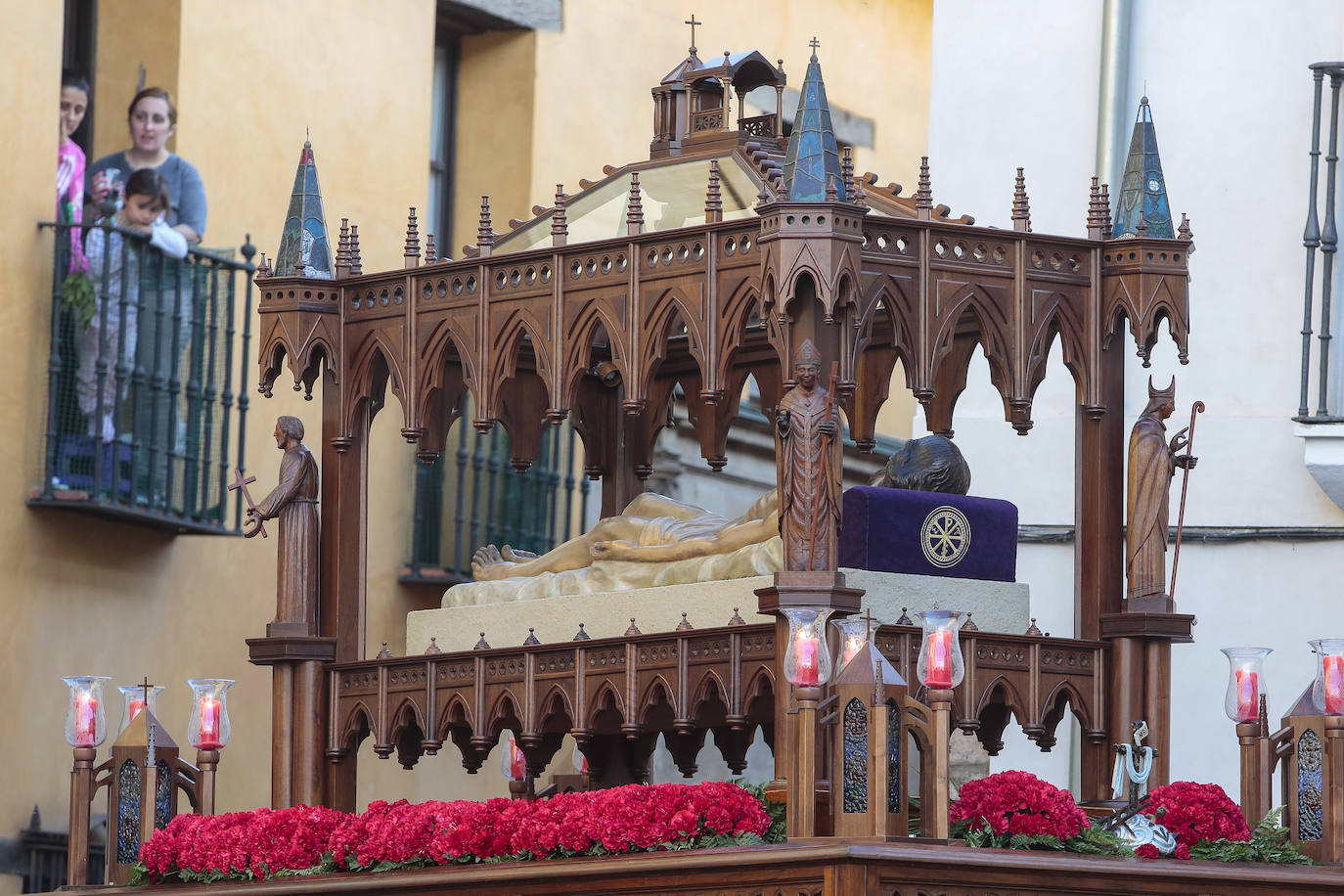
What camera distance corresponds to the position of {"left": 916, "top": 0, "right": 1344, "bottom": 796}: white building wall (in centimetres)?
1596

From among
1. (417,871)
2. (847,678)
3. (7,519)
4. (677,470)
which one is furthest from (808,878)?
(677,470)

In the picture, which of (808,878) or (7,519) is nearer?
(808,878)

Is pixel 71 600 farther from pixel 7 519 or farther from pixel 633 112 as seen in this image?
pixel 633 112

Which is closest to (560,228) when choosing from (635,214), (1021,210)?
(635,214)

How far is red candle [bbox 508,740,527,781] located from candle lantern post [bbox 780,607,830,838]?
10.7ft

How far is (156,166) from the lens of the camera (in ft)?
53.8

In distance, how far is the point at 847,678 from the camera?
10500mm

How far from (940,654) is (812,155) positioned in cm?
208

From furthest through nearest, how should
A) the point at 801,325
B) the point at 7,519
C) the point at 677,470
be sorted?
the point at 677,470 → the point at 7,519 → the point at 801,325

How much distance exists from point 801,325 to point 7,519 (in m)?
5.67

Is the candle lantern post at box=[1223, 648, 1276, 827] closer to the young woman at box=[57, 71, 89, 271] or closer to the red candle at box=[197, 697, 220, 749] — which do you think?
the red candle at box=[197, 697, 220, 749]

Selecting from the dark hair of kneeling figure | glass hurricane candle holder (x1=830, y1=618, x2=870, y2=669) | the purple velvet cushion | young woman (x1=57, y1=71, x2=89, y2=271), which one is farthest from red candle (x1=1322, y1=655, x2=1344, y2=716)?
young woman (x1=57, y1=71, x2=89, y2=271)

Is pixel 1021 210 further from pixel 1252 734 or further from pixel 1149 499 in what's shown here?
pixel 1252 734

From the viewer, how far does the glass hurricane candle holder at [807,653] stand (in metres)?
10.6
